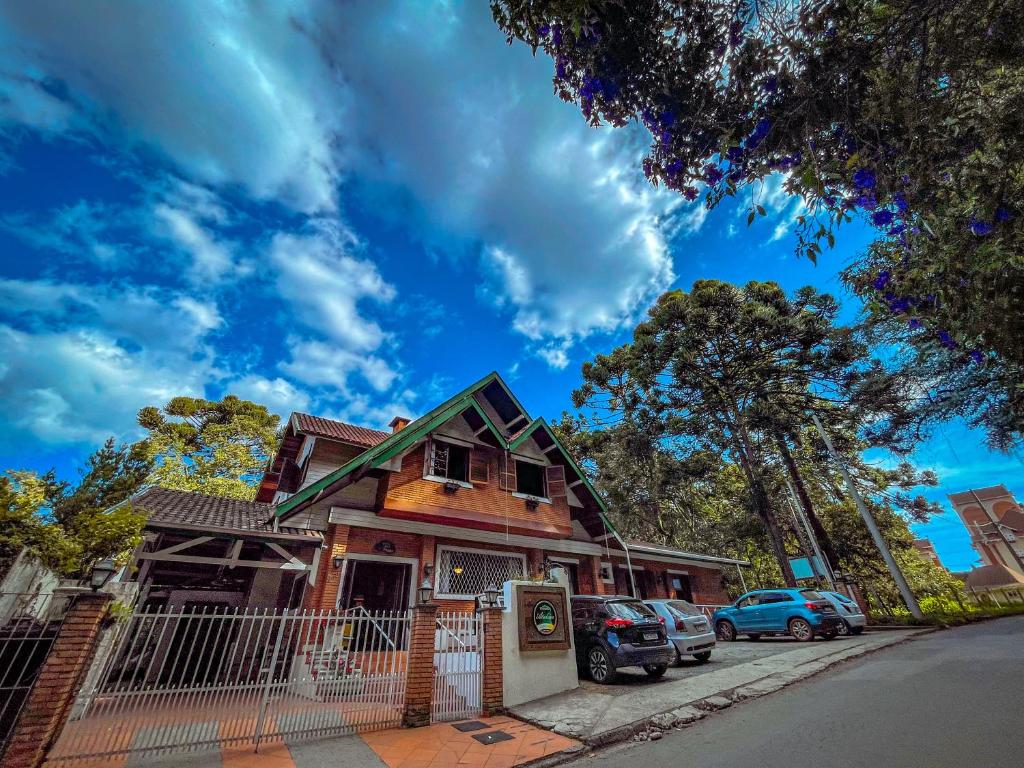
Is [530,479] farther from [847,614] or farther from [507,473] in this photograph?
[847,614]

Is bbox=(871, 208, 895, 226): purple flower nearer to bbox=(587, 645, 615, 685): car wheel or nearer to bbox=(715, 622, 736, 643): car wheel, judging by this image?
bbox=(587, 645, 615, 685): car wheel

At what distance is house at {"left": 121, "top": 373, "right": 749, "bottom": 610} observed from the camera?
402 inches

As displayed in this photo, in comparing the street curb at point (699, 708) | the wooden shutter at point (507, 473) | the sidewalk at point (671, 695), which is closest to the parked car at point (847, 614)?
the sidewalk at point (671, 695)

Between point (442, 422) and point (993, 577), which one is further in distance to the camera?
point (993, 577)

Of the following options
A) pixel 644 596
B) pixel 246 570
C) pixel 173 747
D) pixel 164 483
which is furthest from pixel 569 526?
pixel 164 483

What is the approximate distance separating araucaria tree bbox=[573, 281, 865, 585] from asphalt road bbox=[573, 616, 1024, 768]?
11.8 m

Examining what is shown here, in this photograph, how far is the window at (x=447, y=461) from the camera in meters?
12.5

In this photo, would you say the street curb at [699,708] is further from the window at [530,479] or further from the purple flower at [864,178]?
the window at [530,479]

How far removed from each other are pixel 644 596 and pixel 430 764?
1607cm

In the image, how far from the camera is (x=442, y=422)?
12.6m

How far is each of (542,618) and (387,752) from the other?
12.1ft

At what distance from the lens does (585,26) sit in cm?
392

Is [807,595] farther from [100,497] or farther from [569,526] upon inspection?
[100,497]

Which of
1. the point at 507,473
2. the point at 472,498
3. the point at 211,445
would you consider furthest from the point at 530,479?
the point at 211,445
